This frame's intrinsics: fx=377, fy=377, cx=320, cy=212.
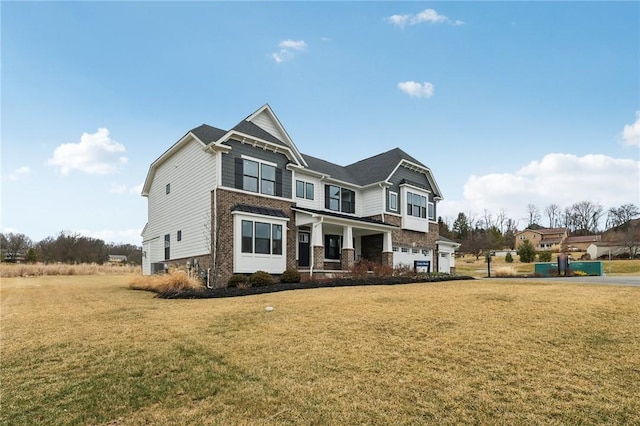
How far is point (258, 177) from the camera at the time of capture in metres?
18.7

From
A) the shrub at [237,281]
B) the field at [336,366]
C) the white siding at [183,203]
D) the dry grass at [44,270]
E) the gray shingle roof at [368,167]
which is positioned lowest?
the dry grass at [44,270]

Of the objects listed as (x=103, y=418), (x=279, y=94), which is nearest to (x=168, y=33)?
(x=279, y=94)

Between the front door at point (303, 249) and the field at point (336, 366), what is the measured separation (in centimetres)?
1186

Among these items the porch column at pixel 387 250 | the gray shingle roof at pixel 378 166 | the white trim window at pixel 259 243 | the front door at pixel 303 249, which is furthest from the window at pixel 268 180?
the gray shingle roof at pixel 378 166

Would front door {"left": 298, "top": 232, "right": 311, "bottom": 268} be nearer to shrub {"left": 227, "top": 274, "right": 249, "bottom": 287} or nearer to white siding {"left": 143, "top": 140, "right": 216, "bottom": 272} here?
shrub {"left": 227, "top": 274, "right": 249, "bottom": 287}

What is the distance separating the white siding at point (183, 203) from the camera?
17.9 meters

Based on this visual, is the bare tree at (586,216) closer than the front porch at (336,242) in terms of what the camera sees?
No

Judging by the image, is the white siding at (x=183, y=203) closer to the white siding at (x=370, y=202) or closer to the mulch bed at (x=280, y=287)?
the mulch bed at (x=280, y=287)

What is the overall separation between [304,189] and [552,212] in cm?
9385

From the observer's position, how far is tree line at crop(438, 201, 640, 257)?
225 feet

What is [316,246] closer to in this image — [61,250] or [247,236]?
[247,236]

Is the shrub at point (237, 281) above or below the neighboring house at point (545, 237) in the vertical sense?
below

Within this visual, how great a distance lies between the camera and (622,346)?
6.02 metres

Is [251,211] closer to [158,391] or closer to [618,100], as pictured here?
[158,391]
